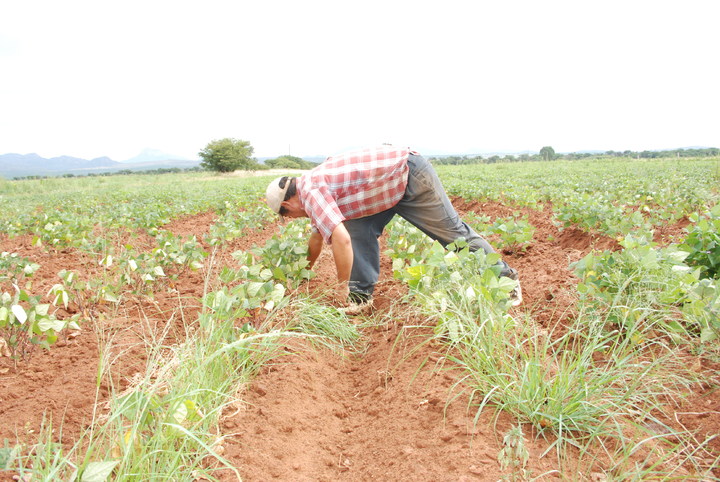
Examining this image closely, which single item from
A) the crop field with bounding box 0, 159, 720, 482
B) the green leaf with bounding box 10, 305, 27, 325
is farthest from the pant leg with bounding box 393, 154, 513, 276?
the green leaf with bounding box 10, 305, 27, 325

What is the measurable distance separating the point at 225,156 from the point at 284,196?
59.2 metres

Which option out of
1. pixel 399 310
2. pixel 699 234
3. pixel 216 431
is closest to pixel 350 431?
pixel 216 431

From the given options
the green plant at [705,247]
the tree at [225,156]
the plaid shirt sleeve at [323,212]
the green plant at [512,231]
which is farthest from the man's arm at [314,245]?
the tree at [225,156]

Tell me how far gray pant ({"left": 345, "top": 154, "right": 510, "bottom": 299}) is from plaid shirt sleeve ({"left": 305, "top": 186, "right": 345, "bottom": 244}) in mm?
589

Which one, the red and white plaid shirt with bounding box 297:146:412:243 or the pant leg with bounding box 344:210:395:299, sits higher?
the red and white plaid shirt with bounding box 297:146:412:243

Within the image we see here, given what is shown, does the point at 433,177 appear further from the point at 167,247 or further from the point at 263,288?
the point at 167,247

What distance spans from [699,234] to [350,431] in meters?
2.51

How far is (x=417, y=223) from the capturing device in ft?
12.5

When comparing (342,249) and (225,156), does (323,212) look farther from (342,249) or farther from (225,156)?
(225,156)

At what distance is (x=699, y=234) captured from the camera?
2.96m

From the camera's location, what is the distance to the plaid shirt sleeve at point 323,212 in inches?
123

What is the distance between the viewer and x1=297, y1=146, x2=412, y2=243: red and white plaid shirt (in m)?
3.30

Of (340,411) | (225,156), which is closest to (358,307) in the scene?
(340,411)

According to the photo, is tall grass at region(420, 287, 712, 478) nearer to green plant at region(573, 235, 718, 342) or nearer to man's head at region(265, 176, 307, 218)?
green plant at region(573, 235, 718, 342)
